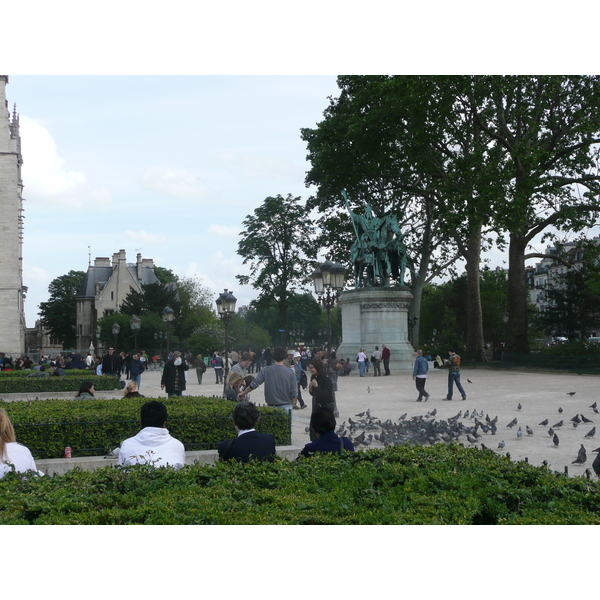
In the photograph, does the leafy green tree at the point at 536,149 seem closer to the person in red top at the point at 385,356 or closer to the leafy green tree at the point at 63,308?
the person in red top at the point at 385,356

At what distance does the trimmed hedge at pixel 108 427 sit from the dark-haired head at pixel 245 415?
3.74 metres

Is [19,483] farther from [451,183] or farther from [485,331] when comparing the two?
[485,331]

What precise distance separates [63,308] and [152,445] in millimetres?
97887

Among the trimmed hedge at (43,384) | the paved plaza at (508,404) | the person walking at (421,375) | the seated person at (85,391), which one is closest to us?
the paved plaza at (508,404)

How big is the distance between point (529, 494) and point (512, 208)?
86.1 ft

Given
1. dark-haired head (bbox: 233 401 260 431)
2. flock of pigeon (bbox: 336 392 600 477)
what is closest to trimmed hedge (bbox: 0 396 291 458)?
flock of pigeon (bbox: 336 392 600 477)

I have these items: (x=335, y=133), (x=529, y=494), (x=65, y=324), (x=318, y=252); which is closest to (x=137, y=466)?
(x=529, y=494)

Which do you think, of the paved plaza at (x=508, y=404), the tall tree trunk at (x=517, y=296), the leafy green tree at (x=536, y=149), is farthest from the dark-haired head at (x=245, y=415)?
the tall tree trunk at (x=517, y=296)

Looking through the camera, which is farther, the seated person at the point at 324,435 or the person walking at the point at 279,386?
the person walking at the point at 279,386

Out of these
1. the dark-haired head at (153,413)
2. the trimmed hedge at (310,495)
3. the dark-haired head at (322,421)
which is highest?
the dark-haired head at (153,413)

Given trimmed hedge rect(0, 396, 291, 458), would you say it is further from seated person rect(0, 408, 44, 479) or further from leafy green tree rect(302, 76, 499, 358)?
leafy green tree rect(302, 76, 499, 358)

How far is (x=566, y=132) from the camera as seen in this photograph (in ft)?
110

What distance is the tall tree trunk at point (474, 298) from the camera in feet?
132

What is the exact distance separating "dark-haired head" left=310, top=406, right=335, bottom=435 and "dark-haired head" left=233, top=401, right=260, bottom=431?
63cm
